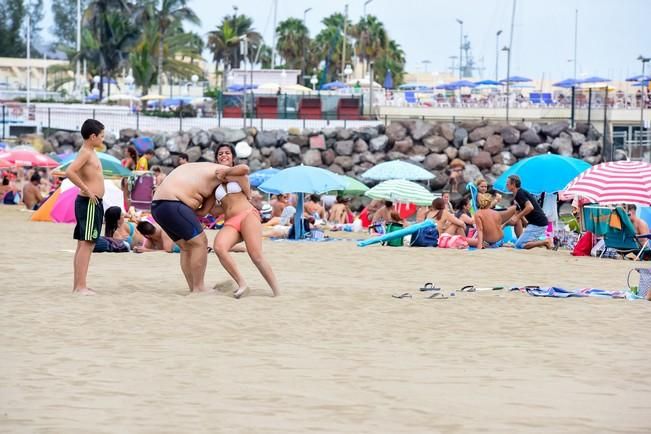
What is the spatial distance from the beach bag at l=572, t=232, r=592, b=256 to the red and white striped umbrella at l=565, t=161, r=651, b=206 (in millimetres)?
656

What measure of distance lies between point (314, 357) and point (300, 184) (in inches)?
386

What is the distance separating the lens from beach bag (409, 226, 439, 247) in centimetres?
1473

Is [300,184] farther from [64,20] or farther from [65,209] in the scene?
[64,20]

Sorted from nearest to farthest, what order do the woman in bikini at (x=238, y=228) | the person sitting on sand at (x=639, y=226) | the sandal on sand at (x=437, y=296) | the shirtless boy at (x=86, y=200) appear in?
1. the shirtless boy at (x=86, y=200)
2. the woman in bikini at (x=238, y=228)
3. the sandal on sand at (x=437, y=296)
4. the person sitting on sand at (x=639, y=226)

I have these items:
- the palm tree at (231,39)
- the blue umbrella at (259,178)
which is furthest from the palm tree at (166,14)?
the blue umbrella at (259,178)

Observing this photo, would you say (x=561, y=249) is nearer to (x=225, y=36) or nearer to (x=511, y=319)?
(x=511, y=319)

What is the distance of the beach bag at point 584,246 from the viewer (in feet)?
45.4

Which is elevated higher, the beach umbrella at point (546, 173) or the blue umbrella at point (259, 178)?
the beach umbrella at point (546, 173)

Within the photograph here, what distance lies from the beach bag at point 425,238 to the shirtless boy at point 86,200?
21.7ft

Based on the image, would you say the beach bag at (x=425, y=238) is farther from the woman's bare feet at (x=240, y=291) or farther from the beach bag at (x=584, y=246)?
the woman's bare feet at (x=240, y=291)

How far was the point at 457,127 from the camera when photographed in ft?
120

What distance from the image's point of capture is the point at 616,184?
13.3m

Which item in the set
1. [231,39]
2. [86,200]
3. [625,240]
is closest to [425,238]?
[625,240]

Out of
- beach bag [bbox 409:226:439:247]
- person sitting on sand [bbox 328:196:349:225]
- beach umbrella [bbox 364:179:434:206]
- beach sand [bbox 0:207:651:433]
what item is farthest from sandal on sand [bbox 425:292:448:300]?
person sitting on sand [bbox 328:196:349:225]
